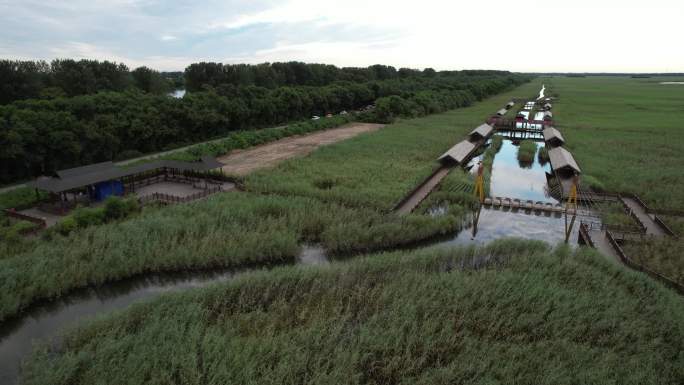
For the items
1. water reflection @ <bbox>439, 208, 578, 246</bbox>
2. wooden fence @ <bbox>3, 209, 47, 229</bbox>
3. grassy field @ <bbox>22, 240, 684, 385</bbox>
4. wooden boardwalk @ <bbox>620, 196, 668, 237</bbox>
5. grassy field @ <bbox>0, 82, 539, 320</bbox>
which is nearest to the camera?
grassy field @ <bbox>22, 240, 684, 385</bbox>

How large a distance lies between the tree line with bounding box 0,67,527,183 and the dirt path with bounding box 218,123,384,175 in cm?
780

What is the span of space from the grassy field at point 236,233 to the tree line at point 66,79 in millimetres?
34435

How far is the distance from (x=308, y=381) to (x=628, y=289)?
12.8 m

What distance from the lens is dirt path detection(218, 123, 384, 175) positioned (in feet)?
120

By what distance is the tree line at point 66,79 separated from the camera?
147ft

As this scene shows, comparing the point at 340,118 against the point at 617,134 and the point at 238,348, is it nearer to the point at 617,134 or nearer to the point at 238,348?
the point at 617,134

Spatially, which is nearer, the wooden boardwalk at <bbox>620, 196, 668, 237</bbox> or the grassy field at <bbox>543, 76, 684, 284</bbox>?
the grassy field at <bbox>543, 76, 684, 284</bbox>

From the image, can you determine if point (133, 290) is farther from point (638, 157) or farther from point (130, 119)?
point (638, 157)

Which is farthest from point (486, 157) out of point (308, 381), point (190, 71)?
point (190, 71)

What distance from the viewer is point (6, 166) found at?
28953 mm

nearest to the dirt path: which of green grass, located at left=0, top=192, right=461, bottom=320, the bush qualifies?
green grass, located at left=0, top=192, right=461, bottom=320

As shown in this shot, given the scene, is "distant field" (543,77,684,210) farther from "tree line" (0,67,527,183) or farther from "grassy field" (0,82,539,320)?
"tree line" (0,67,527,183)

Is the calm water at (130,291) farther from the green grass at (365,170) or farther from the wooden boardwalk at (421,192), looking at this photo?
the green grass at (365,170)

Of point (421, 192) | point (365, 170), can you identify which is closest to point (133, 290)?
point (421, 192)
